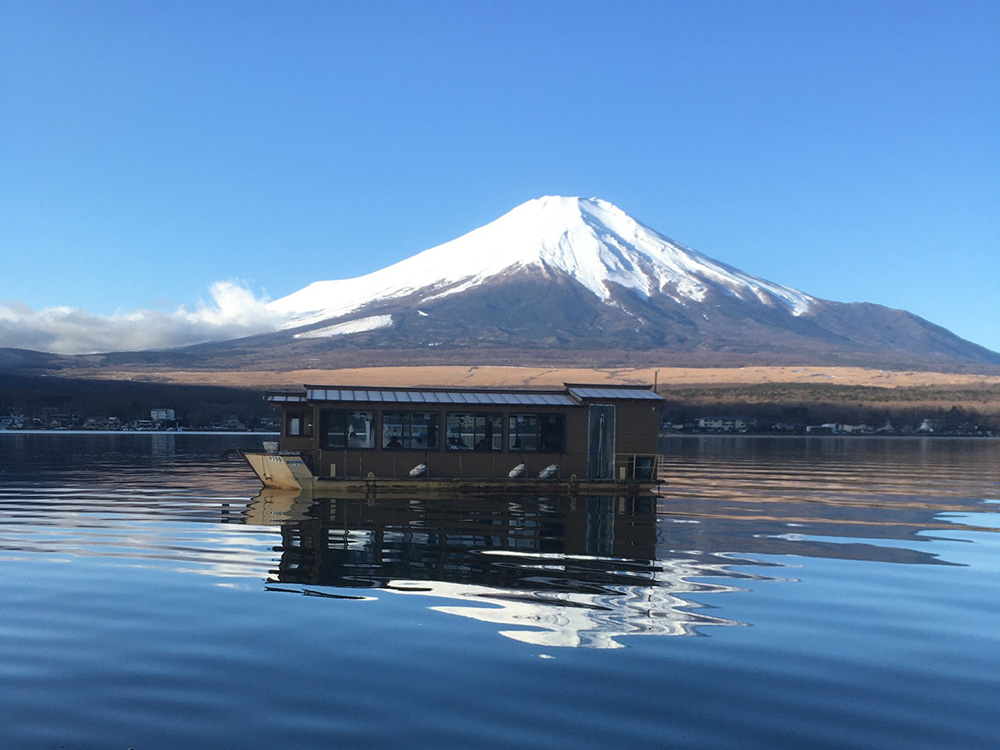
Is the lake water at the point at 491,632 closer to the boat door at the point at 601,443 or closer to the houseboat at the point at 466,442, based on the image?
the houseboat at the point at 466,442

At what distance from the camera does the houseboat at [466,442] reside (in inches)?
1629

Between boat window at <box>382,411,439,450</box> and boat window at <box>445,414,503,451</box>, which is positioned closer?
boat window at <box>382,411,439,450</box>

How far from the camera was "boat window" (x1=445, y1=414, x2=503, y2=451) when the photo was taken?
140 feet

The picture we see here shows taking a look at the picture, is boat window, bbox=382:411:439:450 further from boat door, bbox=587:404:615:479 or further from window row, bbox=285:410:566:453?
boat door, bbox=587:404:615:479

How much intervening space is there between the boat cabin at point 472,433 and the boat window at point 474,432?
0.15 feet

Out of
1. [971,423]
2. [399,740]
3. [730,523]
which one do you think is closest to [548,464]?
[730,523]

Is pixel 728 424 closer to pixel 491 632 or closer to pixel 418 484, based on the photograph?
pixel 418 484

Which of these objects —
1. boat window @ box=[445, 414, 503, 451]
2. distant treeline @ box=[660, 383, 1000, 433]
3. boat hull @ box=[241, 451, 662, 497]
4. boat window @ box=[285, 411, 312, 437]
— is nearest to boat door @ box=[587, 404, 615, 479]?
boat hull @ box=[241, 451, 662, 497]

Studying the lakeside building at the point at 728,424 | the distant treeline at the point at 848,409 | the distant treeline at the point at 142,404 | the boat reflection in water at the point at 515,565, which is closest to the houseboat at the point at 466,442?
the boat reflection in water at the point at 515,565

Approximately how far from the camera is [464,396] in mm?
43281

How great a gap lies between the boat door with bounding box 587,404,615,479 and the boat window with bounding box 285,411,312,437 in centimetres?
1286

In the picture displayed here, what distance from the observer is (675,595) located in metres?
19.5

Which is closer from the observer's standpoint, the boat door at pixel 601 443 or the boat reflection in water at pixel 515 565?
the boat reflection in water at pixel 515 565

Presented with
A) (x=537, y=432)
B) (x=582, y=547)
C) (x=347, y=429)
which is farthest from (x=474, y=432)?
(x=582, y=547)
